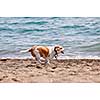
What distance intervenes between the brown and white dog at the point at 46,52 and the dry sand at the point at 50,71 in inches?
1.1

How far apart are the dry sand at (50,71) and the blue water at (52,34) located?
41mm

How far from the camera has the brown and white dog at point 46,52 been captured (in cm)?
218

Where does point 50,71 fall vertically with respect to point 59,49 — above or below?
below

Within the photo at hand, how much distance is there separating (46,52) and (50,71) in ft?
0.30

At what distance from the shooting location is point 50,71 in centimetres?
220

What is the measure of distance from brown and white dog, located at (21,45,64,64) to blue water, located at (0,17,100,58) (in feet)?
0.06

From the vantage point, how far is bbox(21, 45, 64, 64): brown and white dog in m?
2.18

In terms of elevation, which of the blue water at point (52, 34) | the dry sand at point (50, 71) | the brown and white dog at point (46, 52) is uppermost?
the blue water at point (52, 34)

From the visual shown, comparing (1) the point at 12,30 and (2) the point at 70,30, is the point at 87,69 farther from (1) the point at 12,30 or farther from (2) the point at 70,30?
(1) the point at 12,30

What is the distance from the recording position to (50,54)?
2197 millimetres

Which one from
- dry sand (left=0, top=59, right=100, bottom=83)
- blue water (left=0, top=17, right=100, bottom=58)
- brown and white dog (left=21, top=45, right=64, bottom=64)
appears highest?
blue water (left=0, top=17, right=100, bottom=58)

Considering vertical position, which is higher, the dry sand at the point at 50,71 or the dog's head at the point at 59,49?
the dog's head at the point at 59,49

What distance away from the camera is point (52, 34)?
7.17 ft
